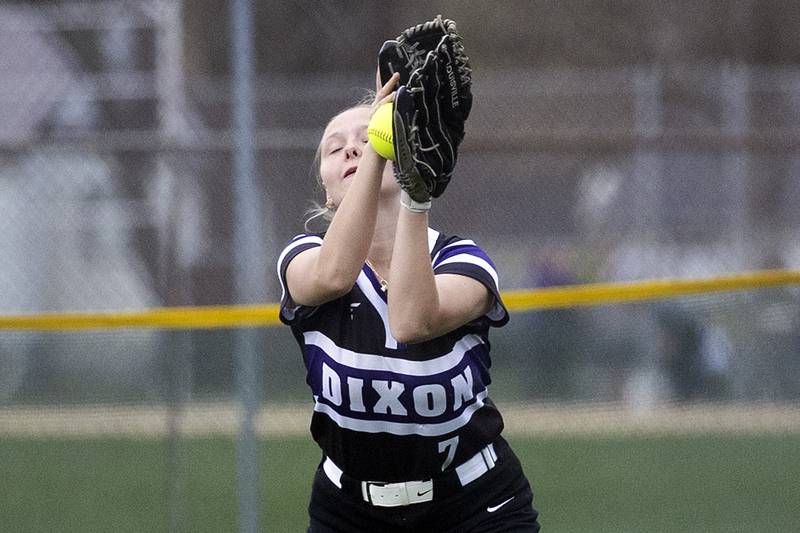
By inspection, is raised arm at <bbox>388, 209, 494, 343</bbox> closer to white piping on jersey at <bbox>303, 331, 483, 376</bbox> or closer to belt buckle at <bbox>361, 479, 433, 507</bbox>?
white piping on jersey at <bbox>303, 331, 483, 376</bbox>

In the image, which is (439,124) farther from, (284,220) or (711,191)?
(711,191)

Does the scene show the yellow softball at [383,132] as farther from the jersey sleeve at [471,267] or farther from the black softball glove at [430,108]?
the jersey sleeve at [471,267]

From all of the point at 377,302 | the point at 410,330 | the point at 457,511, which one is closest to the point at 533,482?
the point at 457,511

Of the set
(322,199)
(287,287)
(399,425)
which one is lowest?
(399,425)

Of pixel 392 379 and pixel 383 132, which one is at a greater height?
pixel 383 132

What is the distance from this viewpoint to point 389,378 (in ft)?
8.48

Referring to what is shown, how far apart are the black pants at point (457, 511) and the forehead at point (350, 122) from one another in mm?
819

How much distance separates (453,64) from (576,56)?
621cm

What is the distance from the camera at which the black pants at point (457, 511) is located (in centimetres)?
271

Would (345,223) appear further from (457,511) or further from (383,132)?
(457,511)

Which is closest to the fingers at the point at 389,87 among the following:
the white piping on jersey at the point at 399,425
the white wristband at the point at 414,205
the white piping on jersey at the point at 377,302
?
the white wristband at the point at 414,205

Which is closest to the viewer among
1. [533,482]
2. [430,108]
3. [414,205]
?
[430,108]

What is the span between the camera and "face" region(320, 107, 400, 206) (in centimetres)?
272

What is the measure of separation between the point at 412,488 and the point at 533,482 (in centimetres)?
271
